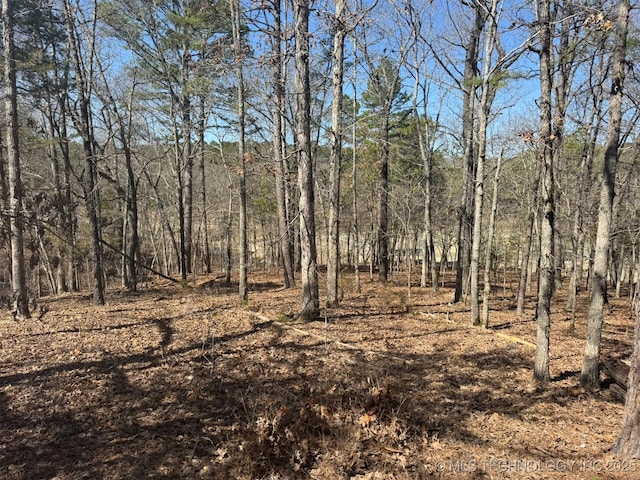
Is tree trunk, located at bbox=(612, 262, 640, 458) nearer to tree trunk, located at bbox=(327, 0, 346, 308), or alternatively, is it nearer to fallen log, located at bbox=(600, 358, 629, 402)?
fallen log, located at bbox=(600, 358, 629, 402)

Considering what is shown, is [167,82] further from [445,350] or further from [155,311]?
[445,350]

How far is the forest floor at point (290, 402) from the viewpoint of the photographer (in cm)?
386

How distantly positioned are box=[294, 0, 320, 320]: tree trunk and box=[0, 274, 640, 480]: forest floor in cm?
131

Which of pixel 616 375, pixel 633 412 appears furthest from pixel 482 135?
pixel 633 412

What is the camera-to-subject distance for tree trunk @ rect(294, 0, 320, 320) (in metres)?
7.95

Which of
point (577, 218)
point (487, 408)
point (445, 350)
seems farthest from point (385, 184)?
point (487, 408)

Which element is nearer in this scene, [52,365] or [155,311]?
[52,365]

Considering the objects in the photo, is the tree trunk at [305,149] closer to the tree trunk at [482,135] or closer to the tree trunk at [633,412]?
the tree trunk at [482,135]

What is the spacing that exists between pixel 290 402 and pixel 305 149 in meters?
5.27

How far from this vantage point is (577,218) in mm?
12594

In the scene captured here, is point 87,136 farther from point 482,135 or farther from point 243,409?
point 482,135

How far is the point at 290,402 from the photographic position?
5.01 metres

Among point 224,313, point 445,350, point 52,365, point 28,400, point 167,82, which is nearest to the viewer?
point 28,400

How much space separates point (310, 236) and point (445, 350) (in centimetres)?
366
